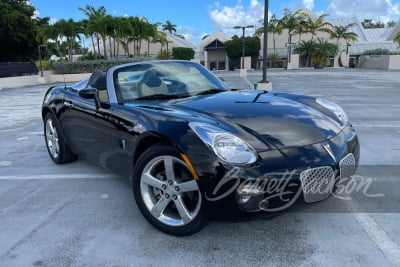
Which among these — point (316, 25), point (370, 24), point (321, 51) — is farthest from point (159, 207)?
point (370, 24)

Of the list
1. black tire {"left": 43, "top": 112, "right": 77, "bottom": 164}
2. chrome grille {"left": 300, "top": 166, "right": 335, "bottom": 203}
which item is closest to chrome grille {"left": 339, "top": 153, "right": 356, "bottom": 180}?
chrome grille {"left": 300, "top": 166, "right": 335, "bottom": 203}

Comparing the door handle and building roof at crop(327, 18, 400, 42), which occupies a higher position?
building roof at crop(327, 18, 400, 42)

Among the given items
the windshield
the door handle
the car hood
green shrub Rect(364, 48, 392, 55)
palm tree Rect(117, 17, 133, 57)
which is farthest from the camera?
green shrub Rect(364, 48, 392, 55)

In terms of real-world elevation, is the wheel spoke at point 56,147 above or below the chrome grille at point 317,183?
below

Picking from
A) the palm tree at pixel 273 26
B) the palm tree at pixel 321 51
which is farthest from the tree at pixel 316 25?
the palm tree at pixel 273 26

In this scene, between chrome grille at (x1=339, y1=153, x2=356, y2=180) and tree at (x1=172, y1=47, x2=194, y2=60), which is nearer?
chrome grille at (x1=339, y1=153, x2=356, y2=180)

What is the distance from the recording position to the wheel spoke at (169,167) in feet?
8.39

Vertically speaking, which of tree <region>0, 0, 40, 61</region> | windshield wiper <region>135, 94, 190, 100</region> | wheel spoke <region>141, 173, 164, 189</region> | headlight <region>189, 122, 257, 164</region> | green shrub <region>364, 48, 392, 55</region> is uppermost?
tree <region>0, 0, 40, 61</region>

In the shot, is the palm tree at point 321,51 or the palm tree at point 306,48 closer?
the palm tree at point 321,51

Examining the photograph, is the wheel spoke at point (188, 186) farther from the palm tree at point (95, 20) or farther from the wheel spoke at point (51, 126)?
the palm tree at point (95, 20)

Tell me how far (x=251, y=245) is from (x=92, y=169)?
8.60 ft

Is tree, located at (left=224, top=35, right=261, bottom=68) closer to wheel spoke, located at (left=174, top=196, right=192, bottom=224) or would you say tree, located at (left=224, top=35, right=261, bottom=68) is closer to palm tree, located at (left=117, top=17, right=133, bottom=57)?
palm tree, located at (left=117, top=17, right=133, bottom=57)

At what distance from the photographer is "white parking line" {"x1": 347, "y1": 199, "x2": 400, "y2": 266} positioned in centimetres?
232

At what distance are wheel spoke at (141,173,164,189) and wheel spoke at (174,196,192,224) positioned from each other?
193 millimetres
